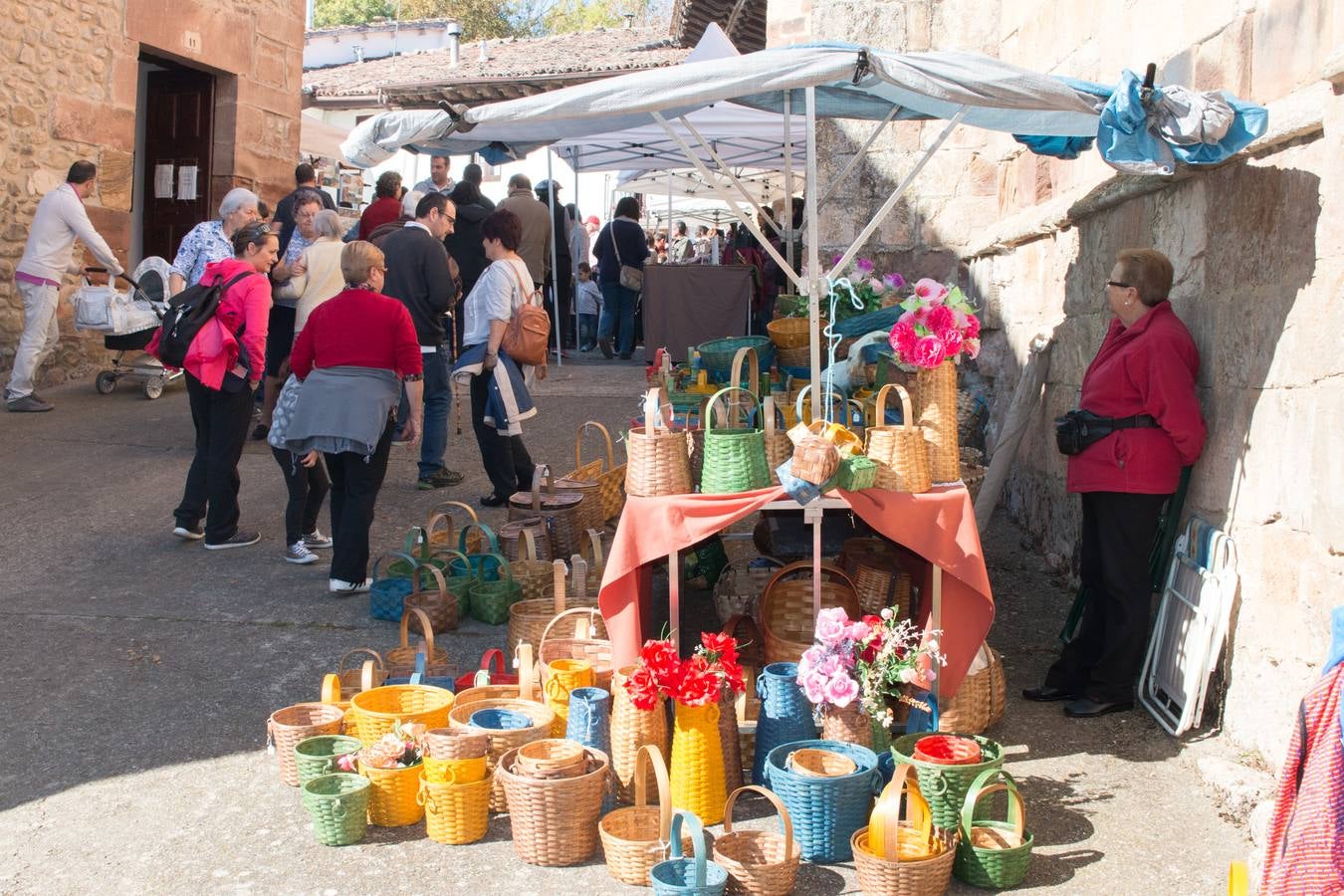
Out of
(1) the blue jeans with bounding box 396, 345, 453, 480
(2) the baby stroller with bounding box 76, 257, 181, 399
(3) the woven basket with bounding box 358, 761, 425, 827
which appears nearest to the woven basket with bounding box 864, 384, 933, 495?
(3) the woven basket with bounding box 358, 761, 425, 827

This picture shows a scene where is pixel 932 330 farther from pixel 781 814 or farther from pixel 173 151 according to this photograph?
pixel 173 151

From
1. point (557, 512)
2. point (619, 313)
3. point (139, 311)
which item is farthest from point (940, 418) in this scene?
point (619, 313)

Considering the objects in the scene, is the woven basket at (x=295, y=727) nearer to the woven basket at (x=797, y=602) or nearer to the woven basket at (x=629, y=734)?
the woven basket at (x=629, y=734)

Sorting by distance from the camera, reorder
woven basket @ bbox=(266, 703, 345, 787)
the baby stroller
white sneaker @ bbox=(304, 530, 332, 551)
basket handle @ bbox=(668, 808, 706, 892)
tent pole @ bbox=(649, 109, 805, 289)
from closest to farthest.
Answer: basket handle @ bbox=(668, 808, 706, 892), woven basket @ bbox=(266, 703, 345, 787), tent pole @ bbox=(649, 109, 805, 289), white sneaker @ bbox=(304, 530, 332, 551), the baby stroller

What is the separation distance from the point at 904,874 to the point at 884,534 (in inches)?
46.4

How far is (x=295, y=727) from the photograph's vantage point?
4.18 m

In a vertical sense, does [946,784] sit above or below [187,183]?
below

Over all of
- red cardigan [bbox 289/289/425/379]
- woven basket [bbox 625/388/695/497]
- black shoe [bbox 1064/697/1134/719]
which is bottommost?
black shoe [bbox 1064/697/1134/719]

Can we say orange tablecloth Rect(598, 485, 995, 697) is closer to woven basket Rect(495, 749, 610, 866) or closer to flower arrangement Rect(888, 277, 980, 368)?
flower arrangement Rect(888, 277, 980, 368)

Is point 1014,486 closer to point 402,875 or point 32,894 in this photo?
point 402,875

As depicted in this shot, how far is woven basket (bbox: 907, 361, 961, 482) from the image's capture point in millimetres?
4477

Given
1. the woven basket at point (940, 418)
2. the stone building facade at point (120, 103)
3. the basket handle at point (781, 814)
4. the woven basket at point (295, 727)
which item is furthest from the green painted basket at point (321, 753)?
the stone building facade at point (120, 103)

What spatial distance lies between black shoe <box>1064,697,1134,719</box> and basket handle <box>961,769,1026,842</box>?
3.72ft

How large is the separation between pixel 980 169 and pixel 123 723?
23.5ft
